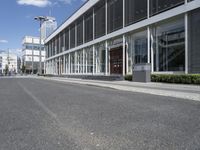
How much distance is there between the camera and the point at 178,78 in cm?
1881

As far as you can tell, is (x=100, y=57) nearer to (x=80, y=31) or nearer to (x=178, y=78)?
(x=80, y=31)

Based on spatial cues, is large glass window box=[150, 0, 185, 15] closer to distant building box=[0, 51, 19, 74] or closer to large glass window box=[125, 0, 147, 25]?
large glass window box=[125, 0, 147, 25]

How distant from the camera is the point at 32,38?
117188mm

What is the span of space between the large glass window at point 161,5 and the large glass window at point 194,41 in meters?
1.98

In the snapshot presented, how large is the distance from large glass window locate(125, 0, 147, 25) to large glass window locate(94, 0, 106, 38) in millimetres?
6629

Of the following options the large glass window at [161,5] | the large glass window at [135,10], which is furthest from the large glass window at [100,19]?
the large glass window at [161,5]

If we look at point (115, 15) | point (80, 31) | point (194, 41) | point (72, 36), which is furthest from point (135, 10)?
point (72, 36)

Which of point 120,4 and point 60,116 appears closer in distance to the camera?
point 60,116

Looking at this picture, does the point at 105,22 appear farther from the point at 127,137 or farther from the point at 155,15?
the point at 127,137

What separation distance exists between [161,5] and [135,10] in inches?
188

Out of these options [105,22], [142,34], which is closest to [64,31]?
[105,22]

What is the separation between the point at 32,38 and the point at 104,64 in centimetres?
9146

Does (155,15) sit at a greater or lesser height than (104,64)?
greater

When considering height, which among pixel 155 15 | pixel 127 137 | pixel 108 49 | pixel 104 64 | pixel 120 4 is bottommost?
pixel 127 137
